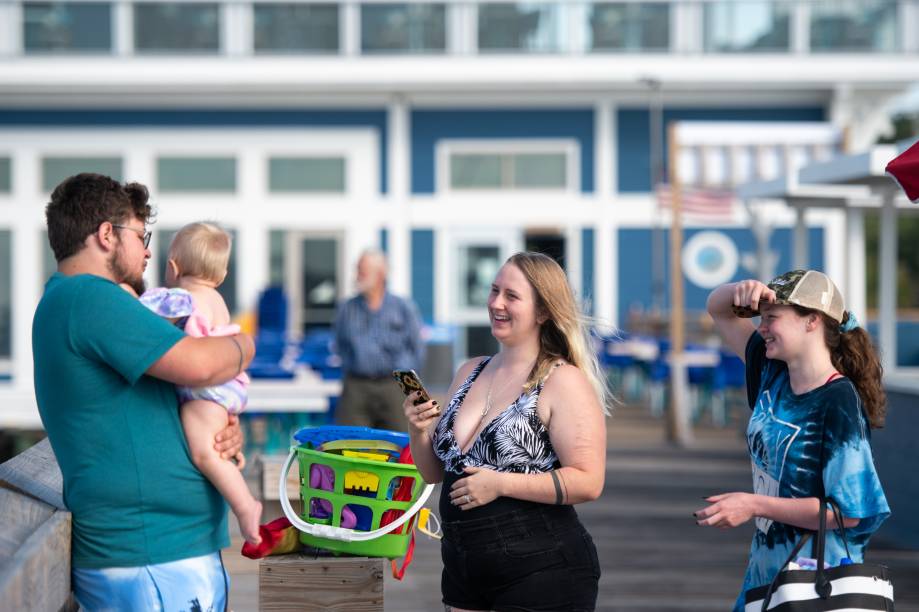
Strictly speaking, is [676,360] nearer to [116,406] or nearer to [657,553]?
[657,553]

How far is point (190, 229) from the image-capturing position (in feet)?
10.8

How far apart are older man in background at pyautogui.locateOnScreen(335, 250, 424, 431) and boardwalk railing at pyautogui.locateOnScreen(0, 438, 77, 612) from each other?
5.12 m

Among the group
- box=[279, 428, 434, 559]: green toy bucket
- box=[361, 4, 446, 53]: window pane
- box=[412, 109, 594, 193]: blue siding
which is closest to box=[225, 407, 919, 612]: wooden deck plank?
box=[279, 428, 434, 559]: green toy bucket

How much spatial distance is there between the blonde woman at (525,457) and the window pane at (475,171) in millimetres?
17535

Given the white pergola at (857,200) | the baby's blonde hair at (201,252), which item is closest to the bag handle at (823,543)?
the baby's blonde hair at (201,252)

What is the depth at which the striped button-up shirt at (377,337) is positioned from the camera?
331 inches

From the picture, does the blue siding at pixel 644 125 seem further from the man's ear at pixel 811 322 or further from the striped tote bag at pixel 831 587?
the striped tote bag at pixel 831 587

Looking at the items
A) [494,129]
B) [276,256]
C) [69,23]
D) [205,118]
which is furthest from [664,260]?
[69,23]

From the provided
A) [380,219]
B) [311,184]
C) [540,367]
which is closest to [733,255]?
[380,219]

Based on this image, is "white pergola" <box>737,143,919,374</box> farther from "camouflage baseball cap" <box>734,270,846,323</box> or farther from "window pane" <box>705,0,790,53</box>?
"window pane" <box>705,0,790,53</box>

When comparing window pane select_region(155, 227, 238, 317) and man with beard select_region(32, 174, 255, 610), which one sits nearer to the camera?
man with beard select_region(32, 174, 255, 610)

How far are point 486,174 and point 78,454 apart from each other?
18324 millimetres

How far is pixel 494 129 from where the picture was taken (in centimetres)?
2086

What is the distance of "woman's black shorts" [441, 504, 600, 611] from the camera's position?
3119mm
